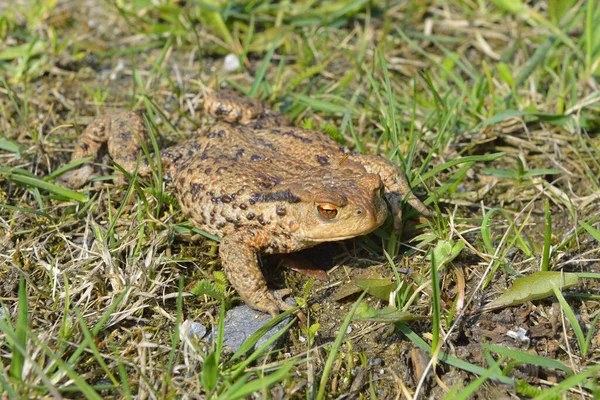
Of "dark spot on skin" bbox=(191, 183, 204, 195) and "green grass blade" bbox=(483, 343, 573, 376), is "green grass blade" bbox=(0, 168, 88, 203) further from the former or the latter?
"green grass blade" bbox=(483, 343, 573, 376)

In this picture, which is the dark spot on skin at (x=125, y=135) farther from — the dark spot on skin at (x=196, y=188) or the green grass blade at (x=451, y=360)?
the green grass blade at (x=451, y=360)

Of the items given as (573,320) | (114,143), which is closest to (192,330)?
(114,143)

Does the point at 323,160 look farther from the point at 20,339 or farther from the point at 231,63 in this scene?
the point at 20,339

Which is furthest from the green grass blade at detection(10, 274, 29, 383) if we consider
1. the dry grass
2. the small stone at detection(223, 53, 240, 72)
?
the small stone at detection(223, 53, 240, 72)

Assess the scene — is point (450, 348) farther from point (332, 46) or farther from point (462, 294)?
point (332, 46)

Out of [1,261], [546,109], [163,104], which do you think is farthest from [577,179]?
[1,261]

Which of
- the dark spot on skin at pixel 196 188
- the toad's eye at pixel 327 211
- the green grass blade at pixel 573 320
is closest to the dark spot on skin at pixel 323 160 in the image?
the toad's eye at pixel 327 211
